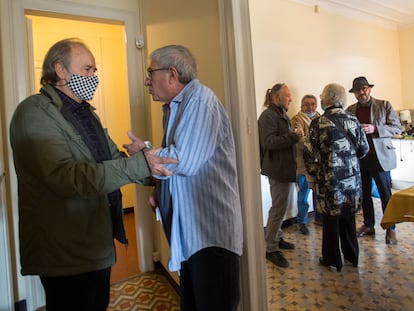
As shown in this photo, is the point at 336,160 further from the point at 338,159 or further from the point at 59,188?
the point at 59,188

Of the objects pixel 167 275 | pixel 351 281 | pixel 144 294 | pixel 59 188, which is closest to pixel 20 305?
pixel 144 294

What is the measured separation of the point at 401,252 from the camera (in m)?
2.38

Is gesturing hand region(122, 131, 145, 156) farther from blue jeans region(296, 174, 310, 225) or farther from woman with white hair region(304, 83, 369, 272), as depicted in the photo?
blue jeans region(296, 174, 310, 225)

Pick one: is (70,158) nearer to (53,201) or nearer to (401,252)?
(53,201)

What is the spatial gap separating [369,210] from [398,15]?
134 inches

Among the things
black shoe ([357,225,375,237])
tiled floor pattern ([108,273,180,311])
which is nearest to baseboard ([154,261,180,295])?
tiled floor pattern ([108,273,180,311])

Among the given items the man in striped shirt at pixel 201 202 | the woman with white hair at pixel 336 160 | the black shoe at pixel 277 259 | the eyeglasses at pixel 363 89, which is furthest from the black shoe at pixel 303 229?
the man in striped shirt at pixel 201 202

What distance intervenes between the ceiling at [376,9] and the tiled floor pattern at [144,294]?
339cm

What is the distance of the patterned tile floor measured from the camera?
1795mm

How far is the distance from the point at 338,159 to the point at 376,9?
3.42 meters

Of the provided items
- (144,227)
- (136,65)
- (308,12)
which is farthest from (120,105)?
(308,12)

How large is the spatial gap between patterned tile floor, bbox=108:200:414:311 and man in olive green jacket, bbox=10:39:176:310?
3.19 feet

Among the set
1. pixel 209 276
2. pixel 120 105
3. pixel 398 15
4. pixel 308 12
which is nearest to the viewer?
pixel 209 276

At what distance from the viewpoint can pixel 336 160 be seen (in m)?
1.90
